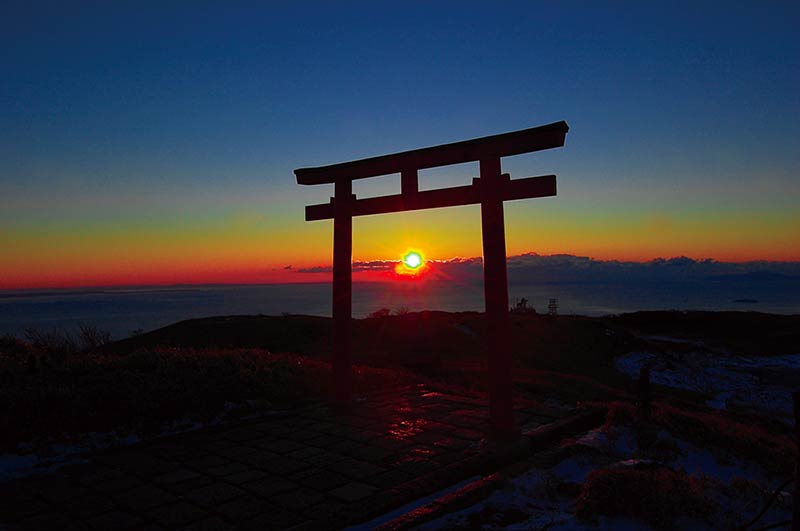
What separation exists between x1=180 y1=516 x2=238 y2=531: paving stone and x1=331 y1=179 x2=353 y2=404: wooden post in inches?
143

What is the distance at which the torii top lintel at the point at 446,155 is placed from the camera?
5.66 m

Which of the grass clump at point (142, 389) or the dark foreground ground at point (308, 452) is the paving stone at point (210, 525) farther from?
the grass clump at point (142, 389)

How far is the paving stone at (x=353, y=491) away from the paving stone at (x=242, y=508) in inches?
24.9

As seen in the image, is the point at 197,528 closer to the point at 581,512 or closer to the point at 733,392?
the point at 581,512

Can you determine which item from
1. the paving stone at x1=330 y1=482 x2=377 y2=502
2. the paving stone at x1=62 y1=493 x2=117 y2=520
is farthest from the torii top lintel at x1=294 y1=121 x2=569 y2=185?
the paving stone at x1=62 y1=493 x2=117 y2=520

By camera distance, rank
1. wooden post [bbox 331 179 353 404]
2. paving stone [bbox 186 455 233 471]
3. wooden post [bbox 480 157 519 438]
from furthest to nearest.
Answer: wooden post [bbox 331 179 353 404] < wooden post [bbox 480 157 519 438] < paving stone [bbox 186 455 233 471]

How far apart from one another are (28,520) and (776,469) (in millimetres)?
7554

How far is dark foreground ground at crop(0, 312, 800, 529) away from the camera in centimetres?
403

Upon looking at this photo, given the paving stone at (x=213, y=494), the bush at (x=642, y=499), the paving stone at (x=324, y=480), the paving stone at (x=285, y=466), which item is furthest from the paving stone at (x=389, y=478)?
the bush at (x=642, y=499)

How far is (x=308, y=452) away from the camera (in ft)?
18.6

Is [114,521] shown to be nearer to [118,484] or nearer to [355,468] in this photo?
[118,484]

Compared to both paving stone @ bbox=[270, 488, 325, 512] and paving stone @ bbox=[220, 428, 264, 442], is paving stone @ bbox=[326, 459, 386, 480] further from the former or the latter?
paving stone @ bbox=[220, 428, 264, 442]

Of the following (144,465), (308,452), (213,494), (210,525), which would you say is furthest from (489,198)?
(144,465)

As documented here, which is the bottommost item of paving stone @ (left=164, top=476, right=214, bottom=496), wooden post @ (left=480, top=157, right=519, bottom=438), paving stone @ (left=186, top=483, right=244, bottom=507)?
paving stone @ (left=164, top=476, right=214, bottom=496)
